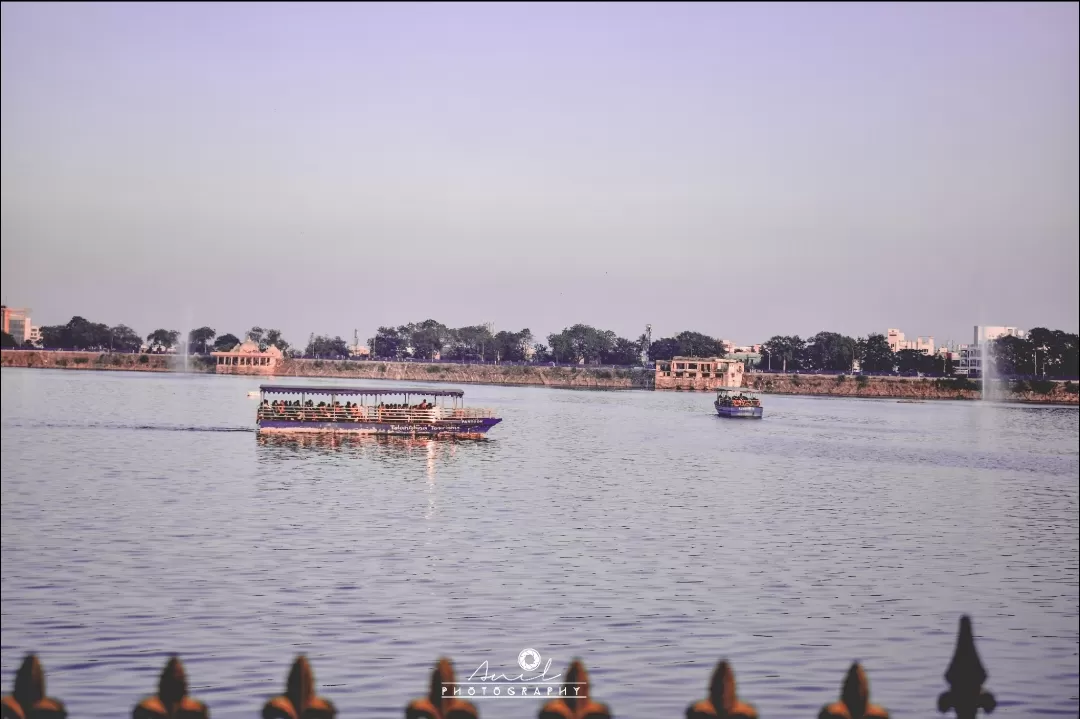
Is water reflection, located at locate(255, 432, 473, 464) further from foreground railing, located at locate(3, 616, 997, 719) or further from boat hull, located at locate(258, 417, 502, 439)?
foreground railing, located at locate(3, 616, 997, 719)

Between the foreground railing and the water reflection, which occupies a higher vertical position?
the foreground railing

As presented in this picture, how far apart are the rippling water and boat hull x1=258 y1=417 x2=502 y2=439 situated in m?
11.1

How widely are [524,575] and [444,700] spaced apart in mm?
28406

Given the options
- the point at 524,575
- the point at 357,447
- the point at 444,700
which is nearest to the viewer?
the point at 444,700

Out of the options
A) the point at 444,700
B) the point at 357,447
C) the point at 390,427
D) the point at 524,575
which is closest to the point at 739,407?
the point at 390,427

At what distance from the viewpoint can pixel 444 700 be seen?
20.6 ft

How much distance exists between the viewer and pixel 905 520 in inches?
2074

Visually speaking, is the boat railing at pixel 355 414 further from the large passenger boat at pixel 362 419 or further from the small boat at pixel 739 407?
the small boat at pixel 739 407

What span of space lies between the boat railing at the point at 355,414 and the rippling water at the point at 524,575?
11435 mm

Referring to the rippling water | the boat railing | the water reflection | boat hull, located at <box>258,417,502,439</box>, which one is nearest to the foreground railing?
the rippling water

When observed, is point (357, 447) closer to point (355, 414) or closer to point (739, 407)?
point (355, 414)

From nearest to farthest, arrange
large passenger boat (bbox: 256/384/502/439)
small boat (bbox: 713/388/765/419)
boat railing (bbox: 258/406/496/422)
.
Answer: large passenger boat (bbox: 256/384/502/439), boat railing (bbox: 258/406/496/422), small boat (bbox: 713/388/765/419)

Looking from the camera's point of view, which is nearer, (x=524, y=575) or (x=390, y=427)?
(x=524, y=575)

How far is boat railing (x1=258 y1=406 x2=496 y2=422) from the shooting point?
90938 mm
